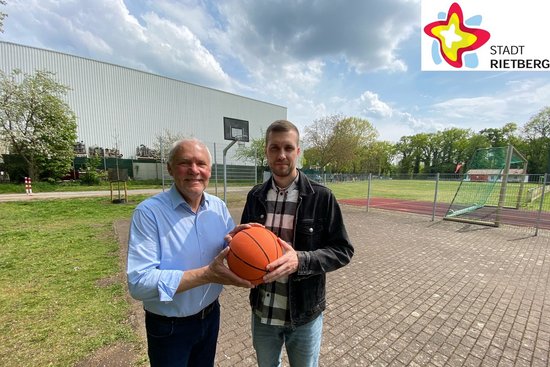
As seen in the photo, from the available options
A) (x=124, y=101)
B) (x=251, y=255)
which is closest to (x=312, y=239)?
(x=251, y=255)

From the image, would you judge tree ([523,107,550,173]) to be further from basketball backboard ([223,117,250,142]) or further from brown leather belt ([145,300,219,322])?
brown leather belt ([145,300,219,322])

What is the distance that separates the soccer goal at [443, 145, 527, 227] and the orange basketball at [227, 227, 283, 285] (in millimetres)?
12252

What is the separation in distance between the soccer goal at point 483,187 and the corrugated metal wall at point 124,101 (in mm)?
22096

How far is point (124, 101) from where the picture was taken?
35812 millimetres

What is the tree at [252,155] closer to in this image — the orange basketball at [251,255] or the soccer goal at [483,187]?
the orange basketball at [251,255]

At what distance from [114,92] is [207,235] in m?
42.6

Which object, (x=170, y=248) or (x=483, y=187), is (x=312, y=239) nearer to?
(x=170, y=248)

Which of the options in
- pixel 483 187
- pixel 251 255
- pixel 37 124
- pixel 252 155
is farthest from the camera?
pixel 252 155

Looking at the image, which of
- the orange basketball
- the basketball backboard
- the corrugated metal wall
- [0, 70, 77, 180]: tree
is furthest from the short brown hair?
[0, 70, 77, 180]: tree

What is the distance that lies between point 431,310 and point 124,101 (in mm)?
42935

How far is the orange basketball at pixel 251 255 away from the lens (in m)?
1.49

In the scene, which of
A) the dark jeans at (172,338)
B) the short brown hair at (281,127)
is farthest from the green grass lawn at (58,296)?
the short brown hair at (281,127)

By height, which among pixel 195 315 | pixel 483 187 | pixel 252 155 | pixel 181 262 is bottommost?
pixel 195 315

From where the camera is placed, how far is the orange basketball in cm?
149
